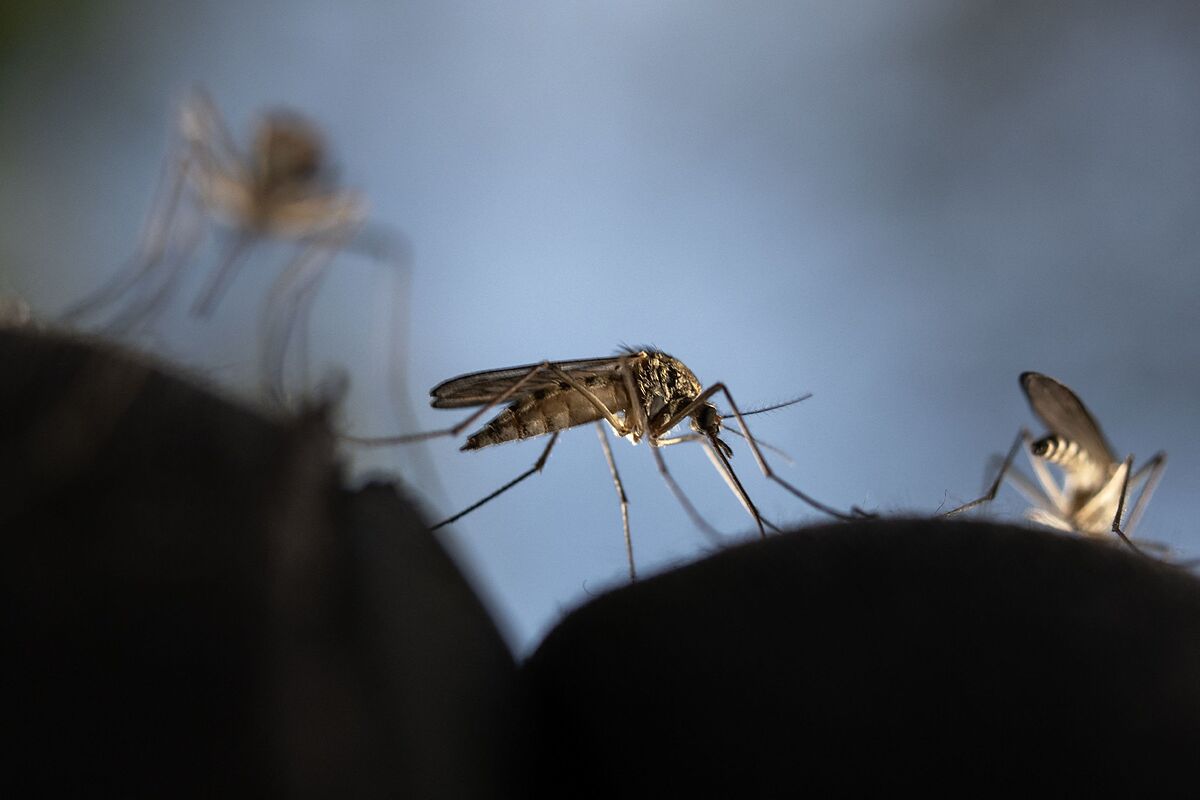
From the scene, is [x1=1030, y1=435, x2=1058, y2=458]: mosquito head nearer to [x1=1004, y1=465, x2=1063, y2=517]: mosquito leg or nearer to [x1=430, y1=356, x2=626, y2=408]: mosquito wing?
[x1=1004, y1=465, x2=1063, y2=517]: mosquito leg

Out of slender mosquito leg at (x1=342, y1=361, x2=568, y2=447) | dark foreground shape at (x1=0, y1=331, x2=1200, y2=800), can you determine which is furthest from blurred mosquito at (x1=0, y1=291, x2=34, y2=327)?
slender mosquito leg at (x1=342, y1=361, x2=568, y2=447)

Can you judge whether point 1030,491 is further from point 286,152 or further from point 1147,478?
point 286,152

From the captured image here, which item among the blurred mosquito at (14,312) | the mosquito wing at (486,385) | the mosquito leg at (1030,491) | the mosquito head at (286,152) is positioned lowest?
the mosquito leg at (1030,491)

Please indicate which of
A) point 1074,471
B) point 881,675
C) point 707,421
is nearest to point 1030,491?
point 1074,471

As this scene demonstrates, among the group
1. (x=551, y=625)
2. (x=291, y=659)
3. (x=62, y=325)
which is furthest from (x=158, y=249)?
(x=291, y=659)

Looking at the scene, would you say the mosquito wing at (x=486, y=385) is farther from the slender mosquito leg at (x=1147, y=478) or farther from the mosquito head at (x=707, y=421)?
the slender mosquito leg at (x=1147, y=478)

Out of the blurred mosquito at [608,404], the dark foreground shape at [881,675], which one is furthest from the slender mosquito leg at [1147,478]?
the dark foreground shape at [881,675]
